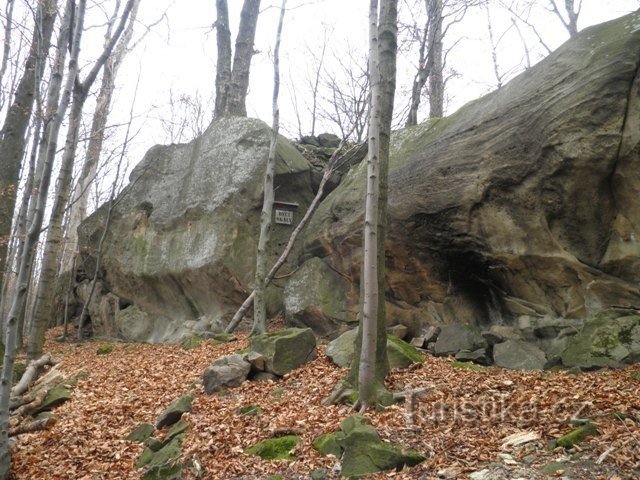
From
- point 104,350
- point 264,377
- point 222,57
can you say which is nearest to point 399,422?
point 264,377

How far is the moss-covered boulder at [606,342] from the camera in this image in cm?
684

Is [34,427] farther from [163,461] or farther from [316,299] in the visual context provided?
[316,299]

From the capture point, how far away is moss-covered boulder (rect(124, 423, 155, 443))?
20.9 ft

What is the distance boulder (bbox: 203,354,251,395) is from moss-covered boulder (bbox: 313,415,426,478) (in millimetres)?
2822

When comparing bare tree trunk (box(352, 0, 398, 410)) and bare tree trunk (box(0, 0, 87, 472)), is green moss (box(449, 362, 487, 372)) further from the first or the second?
bare tree trunk (box(0, 0, 87, 472))

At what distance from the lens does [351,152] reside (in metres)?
14.0

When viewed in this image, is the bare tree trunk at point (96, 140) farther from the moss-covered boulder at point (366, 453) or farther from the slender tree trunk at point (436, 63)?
the moss-covered boulder at point (366, 453)

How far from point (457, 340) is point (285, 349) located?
2.99m

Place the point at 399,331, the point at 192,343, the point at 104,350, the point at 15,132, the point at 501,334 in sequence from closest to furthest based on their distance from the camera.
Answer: the point at 501,334
the point at 399,331
the point at 192,343
the point at 15,132
the point at 104,350

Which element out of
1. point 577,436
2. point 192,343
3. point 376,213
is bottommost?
point 192,343

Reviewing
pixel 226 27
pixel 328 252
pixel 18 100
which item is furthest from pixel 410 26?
pixel 18 100

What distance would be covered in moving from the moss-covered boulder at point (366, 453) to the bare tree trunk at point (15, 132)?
9413 mm

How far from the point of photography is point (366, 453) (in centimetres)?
463

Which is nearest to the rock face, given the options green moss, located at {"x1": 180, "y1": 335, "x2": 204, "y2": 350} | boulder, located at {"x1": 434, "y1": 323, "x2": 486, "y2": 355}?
green moss, located at {"x1": 180, "y1": 335, "x2": 204, "y2": 350}
